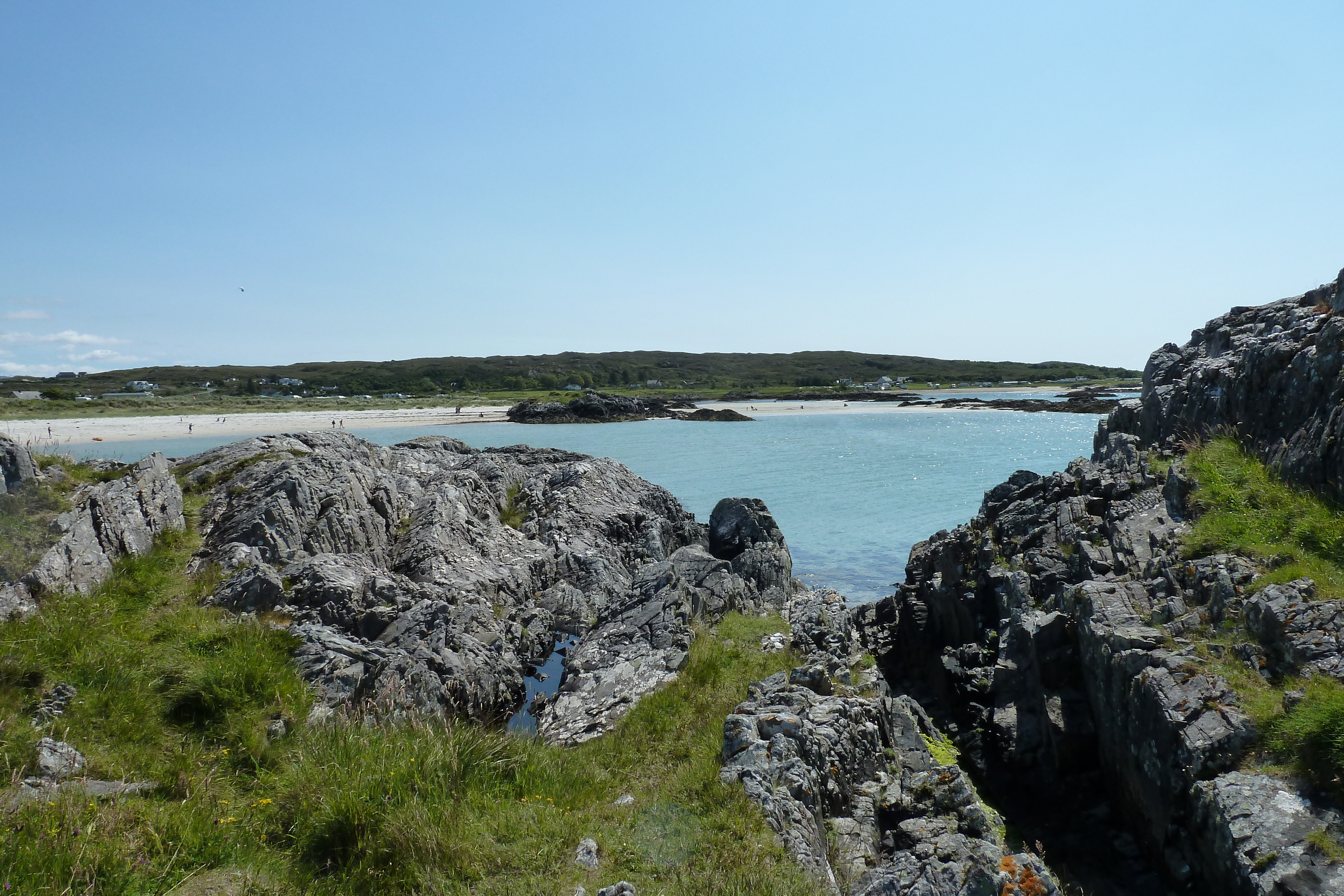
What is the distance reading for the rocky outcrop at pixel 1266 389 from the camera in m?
11.0

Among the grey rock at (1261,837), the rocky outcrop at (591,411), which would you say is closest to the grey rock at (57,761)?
the grey rock at (1261,837)

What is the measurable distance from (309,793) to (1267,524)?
1272 centimetres

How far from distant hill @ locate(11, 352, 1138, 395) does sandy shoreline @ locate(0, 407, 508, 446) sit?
169 ft

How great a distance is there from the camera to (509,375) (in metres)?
161

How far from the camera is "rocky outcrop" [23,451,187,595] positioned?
9.52 m

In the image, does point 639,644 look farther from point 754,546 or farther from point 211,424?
point 211,424

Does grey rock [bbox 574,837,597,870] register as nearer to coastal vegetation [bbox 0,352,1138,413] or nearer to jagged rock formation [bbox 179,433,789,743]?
A: jagged rock formation [bbox 179,433,789,743]

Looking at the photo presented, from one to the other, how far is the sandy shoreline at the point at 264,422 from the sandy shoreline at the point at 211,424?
0.10m

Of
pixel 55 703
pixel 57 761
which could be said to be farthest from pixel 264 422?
pixel 57 761

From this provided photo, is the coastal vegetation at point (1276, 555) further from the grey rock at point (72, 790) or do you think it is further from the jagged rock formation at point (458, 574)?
the grey rock at point (72, 790)

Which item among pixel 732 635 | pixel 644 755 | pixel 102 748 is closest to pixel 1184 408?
pixel 732 635

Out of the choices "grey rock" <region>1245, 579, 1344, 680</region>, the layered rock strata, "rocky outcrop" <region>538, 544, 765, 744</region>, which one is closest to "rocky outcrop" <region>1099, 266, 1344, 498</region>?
"grey rock" <region>1245, 579, 1344, 680</region>

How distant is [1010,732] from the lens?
10867 mm

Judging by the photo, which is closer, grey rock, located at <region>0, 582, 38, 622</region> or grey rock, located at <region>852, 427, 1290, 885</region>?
grey rock, located at <region>852, 427, 1290, 885</region>
